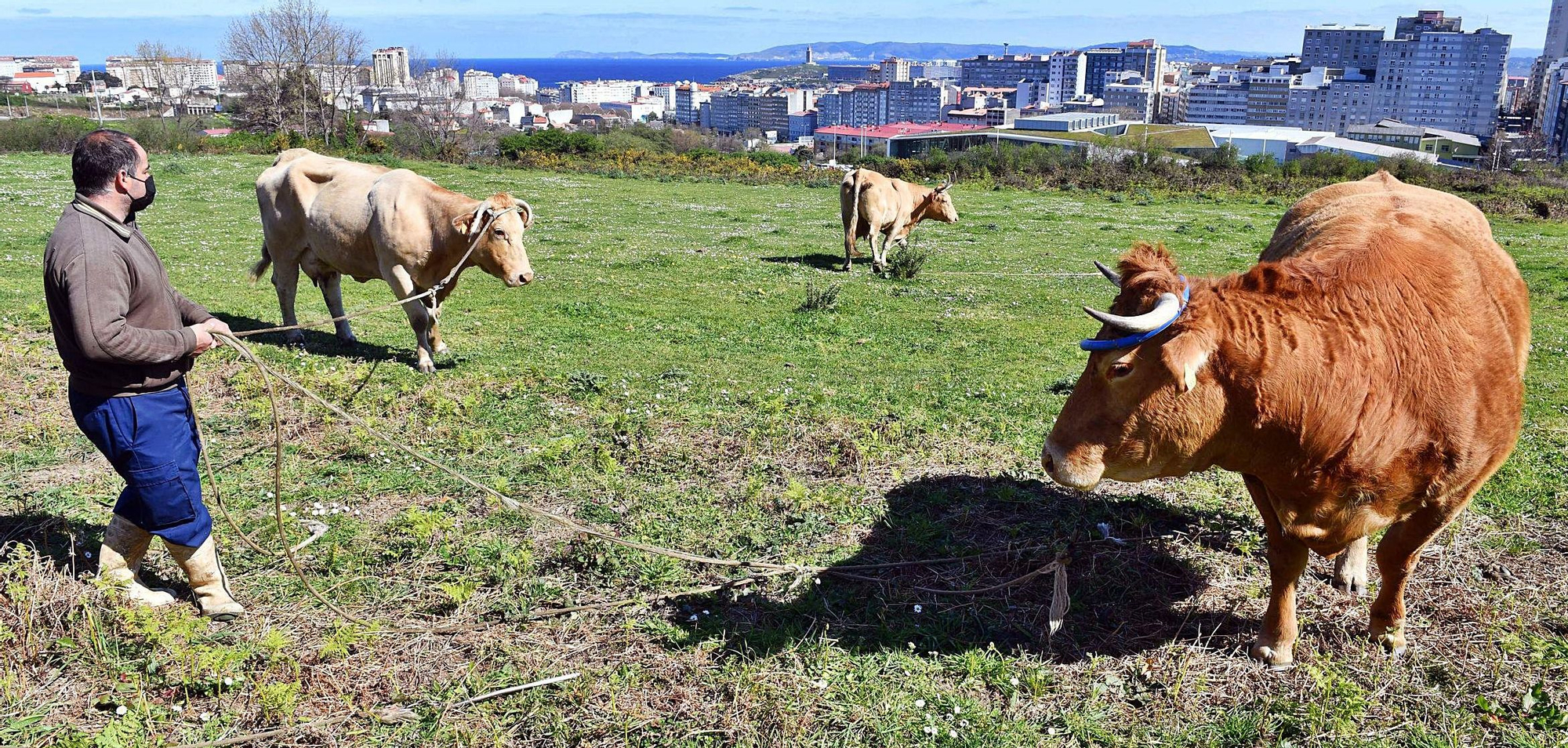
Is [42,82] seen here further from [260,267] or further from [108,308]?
[108,308]

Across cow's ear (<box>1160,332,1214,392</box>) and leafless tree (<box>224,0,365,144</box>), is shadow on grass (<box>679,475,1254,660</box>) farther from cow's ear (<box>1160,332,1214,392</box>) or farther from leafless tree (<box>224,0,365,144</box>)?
leafless tree (<box>224,0,365,144</box>)

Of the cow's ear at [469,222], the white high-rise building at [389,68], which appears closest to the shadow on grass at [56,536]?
the cow's ear at [469,222]

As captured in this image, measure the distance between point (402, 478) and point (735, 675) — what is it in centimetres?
350

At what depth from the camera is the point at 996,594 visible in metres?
5.81

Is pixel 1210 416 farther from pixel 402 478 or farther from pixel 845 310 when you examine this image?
pixel 845 310

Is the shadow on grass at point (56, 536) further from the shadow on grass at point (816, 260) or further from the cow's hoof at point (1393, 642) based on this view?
the shadow on grass at point (816, 260)

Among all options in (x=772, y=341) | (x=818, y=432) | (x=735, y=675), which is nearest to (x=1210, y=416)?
(x=735, y=675)

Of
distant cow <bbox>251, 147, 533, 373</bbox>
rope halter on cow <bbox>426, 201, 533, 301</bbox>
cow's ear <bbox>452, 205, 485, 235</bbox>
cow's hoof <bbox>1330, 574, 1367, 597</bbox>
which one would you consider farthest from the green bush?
cow's hoof <bbox>1330, 574, 1367, 597</bbox>

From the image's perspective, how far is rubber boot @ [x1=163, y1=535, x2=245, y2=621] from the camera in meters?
5.10

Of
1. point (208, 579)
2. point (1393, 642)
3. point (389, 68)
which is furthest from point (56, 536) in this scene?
point (389, 68)

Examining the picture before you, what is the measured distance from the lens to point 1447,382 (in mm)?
4457

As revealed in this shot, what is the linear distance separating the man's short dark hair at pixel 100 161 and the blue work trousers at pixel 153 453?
1005 millimetres

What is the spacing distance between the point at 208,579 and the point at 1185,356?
198 inches

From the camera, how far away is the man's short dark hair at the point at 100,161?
4.54 meters
